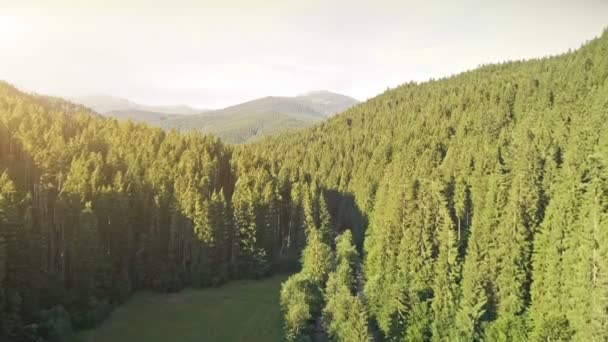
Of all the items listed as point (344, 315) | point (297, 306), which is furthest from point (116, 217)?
point (344, 315)

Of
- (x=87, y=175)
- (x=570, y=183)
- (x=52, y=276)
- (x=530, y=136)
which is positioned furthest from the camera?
(x=530, y=136)

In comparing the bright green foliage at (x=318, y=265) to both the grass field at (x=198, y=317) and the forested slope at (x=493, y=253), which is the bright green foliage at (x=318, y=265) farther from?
the grass field at (x=198, y=317)

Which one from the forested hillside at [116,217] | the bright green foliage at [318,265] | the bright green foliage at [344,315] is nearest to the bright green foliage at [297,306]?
the bright green foliage at [318,265]

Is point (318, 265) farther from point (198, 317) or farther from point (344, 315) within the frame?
point (198, 317)

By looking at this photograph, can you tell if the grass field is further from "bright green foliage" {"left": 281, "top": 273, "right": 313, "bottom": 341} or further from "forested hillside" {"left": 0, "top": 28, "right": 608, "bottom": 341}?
"bright green foliage" {"left": 281, "top": 273, "right": 313, "bottom": 341}

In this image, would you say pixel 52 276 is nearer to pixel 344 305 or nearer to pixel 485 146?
pixel 344 305

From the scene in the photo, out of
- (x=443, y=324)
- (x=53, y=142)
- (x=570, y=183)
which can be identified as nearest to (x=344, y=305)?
(x=443, y=324)
